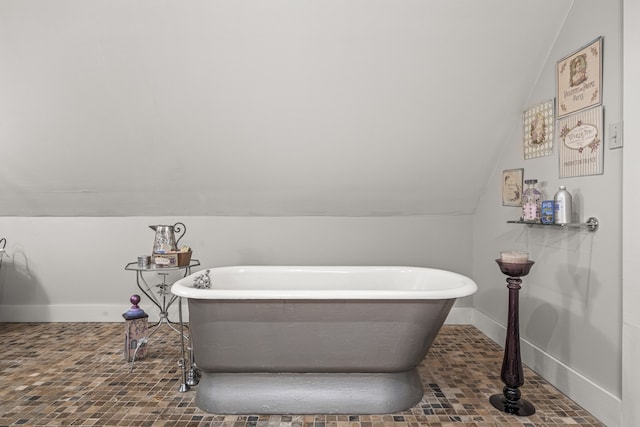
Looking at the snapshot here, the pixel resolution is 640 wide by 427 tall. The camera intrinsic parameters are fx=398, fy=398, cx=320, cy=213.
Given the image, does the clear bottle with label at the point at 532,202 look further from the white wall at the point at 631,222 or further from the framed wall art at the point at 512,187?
the white wall at the point at 631,222

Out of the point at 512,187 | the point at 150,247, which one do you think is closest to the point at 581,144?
the point at 512,187

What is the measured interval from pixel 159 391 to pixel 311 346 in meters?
0.92

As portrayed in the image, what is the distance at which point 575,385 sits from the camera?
2074 mm

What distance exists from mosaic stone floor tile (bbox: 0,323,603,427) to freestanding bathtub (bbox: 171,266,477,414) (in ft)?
0.24

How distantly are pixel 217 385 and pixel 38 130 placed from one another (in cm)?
221

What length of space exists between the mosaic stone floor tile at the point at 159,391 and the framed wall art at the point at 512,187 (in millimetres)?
1054

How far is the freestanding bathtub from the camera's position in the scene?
1.94 metres

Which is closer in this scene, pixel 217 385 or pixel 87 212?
pixel 217 385

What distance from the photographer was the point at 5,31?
2338 millimetres

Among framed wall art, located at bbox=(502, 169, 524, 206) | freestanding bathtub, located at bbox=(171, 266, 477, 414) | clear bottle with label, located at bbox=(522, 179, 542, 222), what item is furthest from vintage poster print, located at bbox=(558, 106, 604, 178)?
freestanding bathtub, located at bbox=(171, 266, 477, 414)

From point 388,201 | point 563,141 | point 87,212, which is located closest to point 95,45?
point 87,212

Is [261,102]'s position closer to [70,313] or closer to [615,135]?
[615,135]

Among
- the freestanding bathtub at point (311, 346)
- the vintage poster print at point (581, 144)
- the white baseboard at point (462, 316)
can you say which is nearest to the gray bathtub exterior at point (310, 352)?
the freestanding bathtub at point (311, 346)

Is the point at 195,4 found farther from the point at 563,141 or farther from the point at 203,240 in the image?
the point at 563,141
